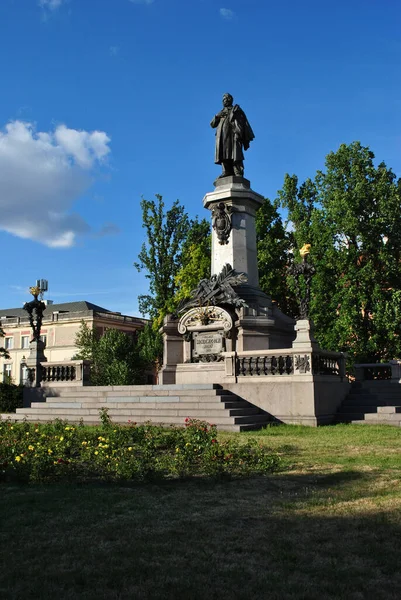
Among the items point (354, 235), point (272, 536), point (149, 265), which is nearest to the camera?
point (272, 536)

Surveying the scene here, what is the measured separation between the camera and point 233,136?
24.3 m

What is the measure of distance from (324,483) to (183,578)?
4.14 metres

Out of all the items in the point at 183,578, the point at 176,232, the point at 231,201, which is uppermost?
the point at 176,232

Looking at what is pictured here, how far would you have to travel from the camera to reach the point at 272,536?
5.91 meters

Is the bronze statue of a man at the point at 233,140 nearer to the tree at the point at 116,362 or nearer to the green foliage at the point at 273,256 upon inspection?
the green foliage at the point at 273,256

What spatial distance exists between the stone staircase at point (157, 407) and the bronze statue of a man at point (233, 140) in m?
9.43

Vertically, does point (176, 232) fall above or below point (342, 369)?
above

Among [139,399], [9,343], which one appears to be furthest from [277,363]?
[9,343]

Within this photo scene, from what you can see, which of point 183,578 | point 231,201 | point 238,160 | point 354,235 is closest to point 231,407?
point 231,201

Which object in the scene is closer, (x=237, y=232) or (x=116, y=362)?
(x=237, y=232)

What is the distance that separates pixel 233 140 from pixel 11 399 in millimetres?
13686

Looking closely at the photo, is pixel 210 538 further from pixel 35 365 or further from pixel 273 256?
pixel 273 256

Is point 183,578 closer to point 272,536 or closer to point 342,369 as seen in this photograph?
point 272,536

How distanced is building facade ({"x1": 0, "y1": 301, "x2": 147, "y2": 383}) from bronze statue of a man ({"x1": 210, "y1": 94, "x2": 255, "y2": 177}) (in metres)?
46.4
